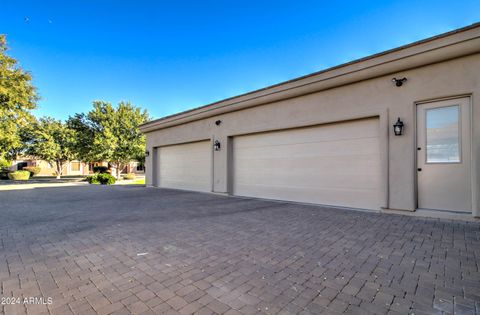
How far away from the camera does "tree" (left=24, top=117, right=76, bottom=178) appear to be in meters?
22.0

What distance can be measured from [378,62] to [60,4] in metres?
11.1

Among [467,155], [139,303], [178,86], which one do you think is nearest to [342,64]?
[467,155]

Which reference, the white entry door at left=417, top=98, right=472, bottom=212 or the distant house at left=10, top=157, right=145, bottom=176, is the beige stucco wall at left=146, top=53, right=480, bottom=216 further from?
the distant house at left=10, top=157, right=145, bottom=176

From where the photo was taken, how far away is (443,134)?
479 cm

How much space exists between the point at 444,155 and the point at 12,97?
2087cm

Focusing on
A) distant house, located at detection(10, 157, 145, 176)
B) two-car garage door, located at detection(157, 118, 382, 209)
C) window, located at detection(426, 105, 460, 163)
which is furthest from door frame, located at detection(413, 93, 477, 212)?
distant house, located at detection(10, 157, 145, 176)

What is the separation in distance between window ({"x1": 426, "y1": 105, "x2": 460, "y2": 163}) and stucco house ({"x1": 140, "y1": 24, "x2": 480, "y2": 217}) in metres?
0.02

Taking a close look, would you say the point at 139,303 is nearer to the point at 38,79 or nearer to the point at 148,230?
the point at 148,230

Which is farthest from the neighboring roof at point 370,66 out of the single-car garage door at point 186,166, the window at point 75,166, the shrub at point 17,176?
the window at point 75,166

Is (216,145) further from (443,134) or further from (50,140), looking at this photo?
(50,140)

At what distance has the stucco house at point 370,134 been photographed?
4.57 meters

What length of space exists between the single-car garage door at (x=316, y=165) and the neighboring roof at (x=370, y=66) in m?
1.13

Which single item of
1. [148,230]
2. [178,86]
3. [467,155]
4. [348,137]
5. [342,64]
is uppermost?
[178,86]

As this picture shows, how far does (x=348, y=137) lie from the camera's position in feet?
19.7
